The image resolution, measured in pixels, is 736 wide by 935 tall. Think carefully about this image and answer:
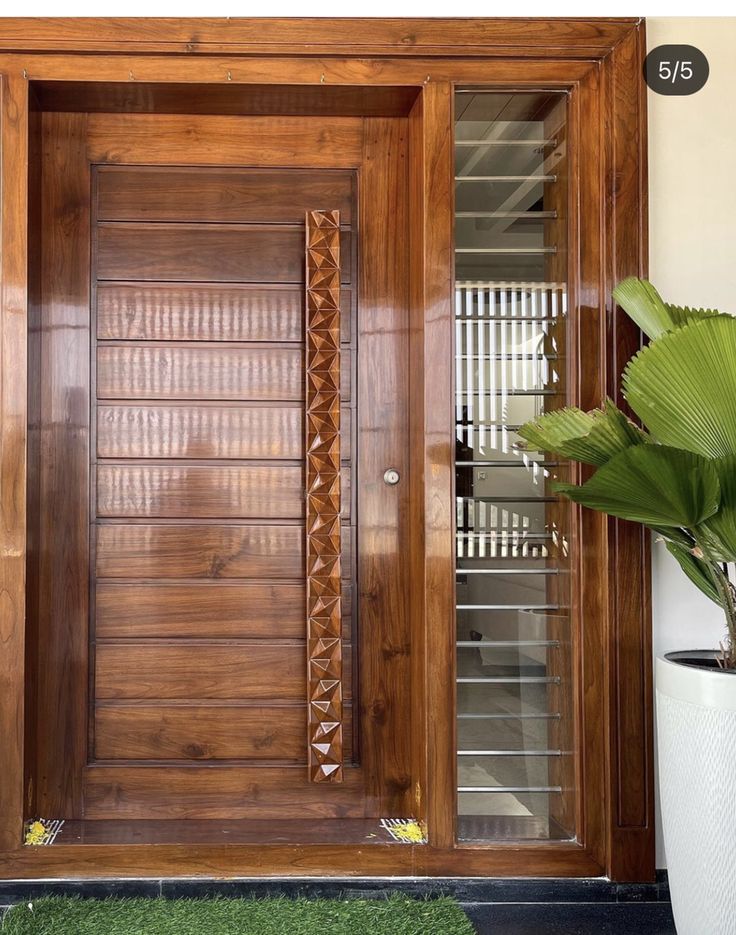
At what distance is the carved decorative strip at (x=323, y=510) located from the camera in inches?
98.7

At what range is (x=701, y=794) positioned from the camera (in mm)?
1933

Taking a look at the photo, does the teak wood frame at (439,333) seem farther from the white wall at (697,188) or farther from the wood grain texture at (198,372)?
the wood grain texture at (198,372)

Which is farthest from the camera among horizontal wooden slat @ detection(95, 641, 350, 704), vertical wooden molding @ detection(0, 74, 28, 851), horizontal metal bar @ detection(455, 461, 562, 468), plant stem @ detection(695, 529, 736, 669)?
horizontal wooden slat @ detection(95, 641, 350, 704)

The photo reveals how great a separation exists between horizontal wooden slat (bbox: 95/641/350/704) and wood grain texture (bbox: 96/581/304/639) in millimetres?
35

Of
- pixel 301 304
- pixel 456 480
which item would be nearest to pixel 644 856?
pixel 456 480

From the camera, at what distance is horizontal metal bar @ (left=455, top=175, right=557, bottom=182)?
2.46 meters

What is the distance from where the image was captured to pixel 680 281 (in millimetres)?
2420

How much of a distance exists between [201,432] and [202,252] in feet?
1.68

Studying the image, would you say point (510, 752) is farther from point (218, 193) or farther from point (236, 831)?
point (218, 193)

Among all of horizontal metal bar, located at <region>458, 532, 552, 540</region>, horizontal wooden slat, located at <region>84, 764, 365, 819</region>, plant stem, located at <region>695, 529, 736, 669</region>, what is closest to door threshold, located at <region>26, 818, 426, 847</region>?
horizontal wooden slat, located at <region>84, 764, 365, 819</region>

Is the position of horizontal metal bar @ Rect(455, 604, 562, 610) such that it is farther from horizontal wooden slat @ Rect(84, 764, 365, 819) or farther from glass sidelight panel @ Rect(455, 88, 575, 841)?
horizontal wooden slat @ Rect(84, 764, 365, 819)

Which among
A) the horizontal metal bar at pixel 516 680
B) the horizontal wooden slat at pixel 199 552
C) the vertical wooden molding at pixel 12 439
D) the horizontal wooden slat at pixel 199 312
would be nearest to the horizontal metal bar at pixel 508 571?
the horizontal metal bar at pixel 516 680

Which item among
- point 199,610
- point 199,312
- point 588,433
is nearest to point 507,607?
point 588,433

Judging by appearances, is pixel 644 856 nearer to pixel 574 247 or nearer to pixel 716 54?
pixel 574 247
